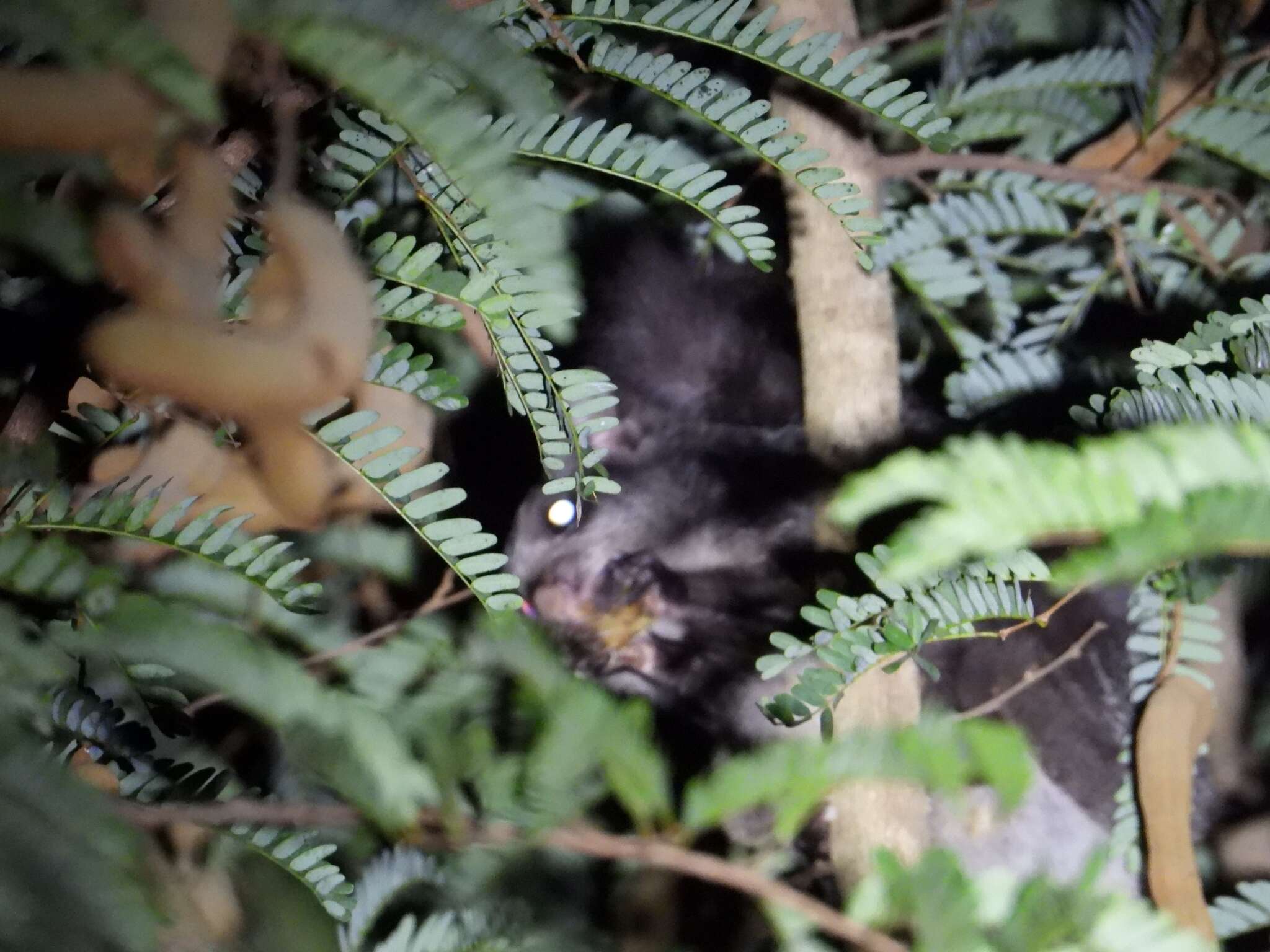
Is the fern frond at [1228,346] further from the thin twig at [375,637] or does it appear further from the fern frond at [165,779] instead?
the fern frond at [165,779]

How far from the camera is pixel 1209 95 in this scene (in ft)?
2.71

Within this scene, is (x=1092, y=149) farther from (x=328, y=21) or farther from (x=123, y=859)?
(x=123, y=859)

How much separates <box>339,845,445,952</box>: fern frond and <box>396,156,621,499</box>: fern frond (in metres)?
0.28

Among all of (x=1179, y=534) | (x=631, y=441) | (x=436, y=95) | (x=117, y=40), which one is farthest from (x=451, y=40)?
(x=631, y=441)

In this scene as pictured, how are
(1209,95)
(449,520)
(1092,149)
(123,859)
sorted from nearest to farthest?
(123,859) → (449,520) → (1209,95) → (1092,149)

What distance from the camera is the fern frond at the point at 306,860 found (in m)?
0.51

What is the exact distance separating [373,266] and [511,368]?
0.11m

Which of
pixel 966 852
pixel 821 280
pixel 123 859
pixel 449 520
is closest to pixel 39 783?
pixel 123 859

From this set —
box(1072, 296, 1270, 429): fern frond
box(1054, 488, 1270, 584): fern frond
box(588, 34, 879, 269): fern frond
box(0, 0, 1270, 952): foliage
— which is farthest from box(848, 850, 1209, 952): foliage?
box(588, 34, 879, 269): fern frond

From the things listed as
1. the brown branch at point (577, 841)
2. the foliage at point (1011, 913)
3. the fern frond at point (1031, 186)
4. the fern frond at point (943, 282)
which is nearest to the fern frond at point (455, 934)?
the brown branch at point (577, 841)

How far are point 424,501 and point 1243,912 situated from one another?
679 millimetres

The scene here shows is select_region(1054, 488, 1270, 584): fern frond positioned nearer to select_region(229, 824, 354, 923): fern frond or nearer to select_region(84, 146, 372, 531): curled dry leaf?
select_region(84, 146, 372, 531): curled dry leaf

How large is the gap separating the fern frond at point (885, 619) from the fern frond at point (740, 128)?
212mm

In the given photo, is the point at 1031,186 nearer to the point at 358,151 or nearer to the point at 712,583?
the point at 712,583
